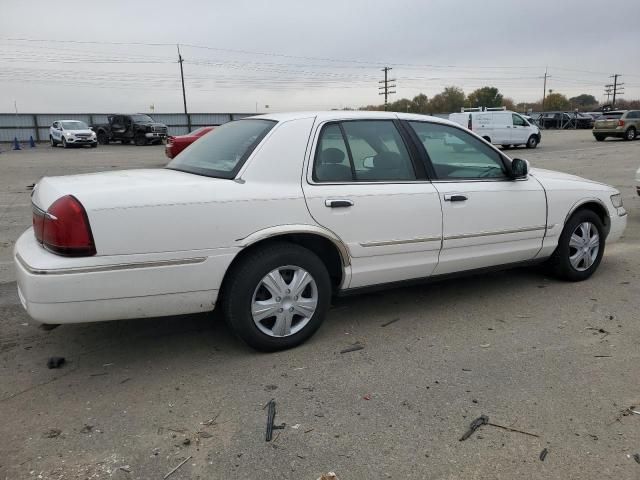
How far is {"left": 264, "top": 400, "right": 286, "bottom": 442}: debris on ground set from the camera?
2.73 m

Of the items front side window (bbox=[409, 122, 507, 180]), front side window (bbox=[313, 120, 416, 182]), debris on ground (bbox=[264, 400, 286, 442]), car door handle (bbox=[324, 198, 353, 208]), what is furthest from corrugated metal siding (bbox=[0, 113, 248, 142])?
debris on ground (bbox=[264, 400, 286, 442])

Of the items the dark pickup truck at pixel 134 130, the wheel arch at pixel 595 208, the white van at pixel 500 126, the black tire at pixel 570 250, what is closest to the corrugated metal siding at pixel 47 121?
the dark pickup truck at pixel 134 130

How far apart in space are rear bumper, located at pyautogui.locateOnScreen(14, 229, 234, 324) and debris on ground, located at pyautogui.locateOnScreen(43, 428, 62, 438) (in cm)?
59

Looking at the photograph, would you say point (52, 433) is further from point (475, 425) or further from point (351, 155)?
point (351, 155)

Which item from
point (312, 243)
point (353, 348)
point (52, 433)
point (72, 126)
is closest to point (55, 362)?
point (52, 433)

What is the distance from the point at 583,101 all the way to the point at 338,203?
132 m

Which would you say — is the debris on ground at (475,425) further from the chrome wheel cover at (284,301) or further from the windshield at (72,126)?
the windshield at (72,126)

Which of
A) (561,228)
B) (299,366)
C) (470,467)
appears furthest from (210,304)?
(561,228)

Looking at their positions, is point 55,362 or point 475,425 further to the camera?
point 55,362

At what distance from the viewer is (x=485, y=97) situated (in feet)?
318

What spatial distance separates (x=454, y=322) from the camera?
4164 mm

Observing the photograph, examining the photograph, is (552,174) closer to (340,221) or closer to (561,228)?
(561,228)

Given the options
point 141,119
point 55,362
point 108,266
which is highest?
point 141,119

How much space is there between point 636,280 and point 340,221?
3261mm
